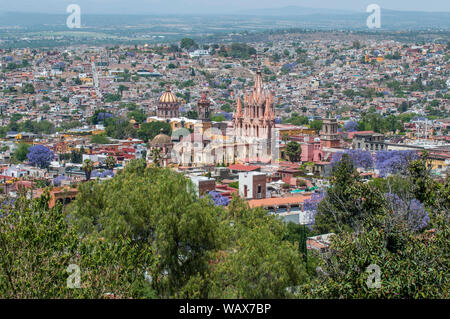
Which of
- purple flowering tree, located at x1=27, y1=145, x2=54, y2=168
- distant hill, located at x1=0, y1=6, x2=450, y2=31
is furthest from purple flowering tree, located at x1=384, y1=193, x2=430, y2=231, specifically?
distant hill, located at x1=0, y1=6, x2=450, y2=31

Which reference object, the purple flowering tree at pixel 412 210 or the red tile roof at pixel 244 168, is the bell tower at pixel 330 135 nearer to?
the red tile roof at pixel 244 168

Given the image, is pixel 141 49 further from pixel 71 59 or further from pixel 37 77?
pixel 37 77

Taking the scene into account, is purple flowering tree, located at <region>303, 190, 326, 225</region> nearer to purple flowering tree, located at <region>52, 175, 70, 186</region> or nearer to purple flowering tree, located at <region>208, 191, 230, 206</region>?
purple flowering tree, located at <region>208, 191, 230, 206</region>

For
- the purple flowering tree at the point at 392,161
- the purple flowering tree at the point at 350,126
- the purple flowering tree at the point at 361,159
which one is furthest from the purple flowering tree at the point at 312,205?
the purple flowering tree at the point at 350,126

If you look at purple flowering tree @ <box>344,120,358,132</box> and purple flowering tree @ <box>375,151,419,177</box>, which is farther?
purple flowering tree @ <box>344,120,358,132</box>

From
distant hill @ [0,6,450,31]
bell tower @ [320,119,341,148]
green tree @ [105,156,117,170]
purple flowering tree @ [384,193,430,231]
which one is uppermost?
distant hill @ [0,6,450,31]

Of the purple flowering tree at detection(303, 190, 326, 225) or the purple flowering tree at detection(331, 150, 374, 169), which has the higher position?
the purple flowering tree at detection(303, 190, 326, 225)
